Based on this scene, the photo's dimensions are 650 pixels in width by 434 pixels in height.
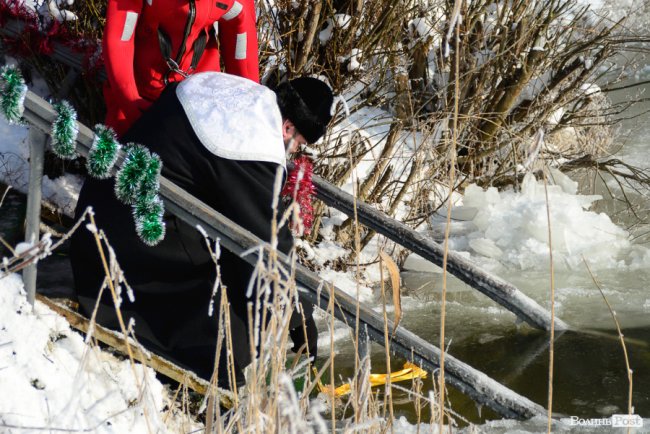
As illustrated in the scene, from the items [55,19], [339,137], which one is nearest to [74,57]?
[55,19]

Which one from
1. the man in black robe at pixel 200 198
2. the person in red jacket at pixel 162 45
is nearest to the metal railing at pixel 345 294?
the man in black robe at pixel 200 198

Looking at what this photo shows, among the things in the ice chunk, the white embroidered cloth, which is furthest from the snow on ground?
the ice chunk

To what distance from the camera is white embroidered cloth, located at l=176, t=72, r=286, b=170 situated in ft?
8.20

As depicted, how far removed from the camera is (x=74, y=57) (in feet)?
12.5

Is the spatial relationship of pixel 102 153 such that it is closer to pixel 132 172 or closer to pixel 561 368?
pixel 132 172

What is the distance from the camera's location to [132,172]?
2418 mm

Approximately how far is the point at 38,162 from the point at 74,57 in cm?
165

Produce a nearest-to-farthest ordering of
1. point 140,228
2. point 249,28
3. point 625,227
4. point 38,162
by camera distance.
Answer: point 38,162, point 140,228, point 249,28, point 625,227

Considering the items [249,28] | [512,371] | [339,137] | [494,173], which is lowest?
[512,371]

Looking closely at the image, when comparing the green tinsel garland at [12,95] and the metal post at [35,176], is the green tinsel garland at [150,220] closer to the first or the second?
the metal post at [35,176]

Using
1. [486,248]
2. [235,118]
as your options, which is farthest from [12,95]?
[486,248]

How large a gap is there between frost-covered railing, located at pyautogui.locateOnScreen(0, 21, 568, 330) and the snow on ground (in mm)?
1099

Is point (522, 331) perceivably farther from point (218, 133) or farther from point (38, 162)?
point (38, 162)

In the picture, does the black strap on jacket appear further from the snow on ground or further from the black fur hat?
the snow on ground
